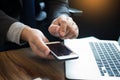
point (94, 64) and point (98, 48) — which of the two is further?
point (98, 48)

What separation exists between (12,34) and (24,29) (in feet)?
0.17

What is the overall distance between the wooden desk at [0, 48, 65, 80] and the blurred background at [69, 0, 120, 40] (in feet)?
3.77

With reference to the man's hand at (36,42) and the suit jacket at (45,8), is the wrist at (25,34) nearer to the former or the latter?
the man's hand at (36,42)

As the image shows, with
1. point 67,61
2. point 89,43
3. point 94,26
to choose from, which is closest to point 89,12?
point 94,26

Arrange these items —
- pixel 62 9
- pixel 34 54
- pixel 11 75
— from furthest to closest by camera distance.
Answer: pixel 62 9 → pixel 34 54 → pixel 11 75

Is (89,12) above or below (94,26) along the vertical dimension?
above

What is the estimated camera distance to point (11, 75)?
53 cm

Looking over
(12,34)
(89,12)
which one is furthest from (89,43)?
(89,12)

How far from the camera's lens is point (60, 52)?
567mm

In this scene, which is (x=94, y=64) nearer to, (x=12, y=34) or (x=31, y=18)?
(x=12, y=34)

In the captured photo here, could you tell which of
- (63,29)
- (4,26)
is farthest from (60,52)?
(4,26)

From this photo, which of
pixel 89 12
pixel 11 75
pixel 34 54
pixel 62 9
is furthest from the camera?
pixel 89 12

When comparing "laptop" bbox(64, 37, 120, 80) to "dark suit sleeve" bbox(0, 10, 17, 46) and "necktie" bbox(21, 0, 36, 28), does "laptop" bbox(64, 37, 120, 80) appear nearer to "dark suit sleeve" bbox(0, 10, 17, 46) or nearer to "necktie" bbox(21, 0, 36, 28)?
"dark suit sleeve" bbox(0, 10, 17, 46)

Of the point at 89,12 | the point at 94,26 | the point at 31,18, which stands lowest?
the point at 94,26
